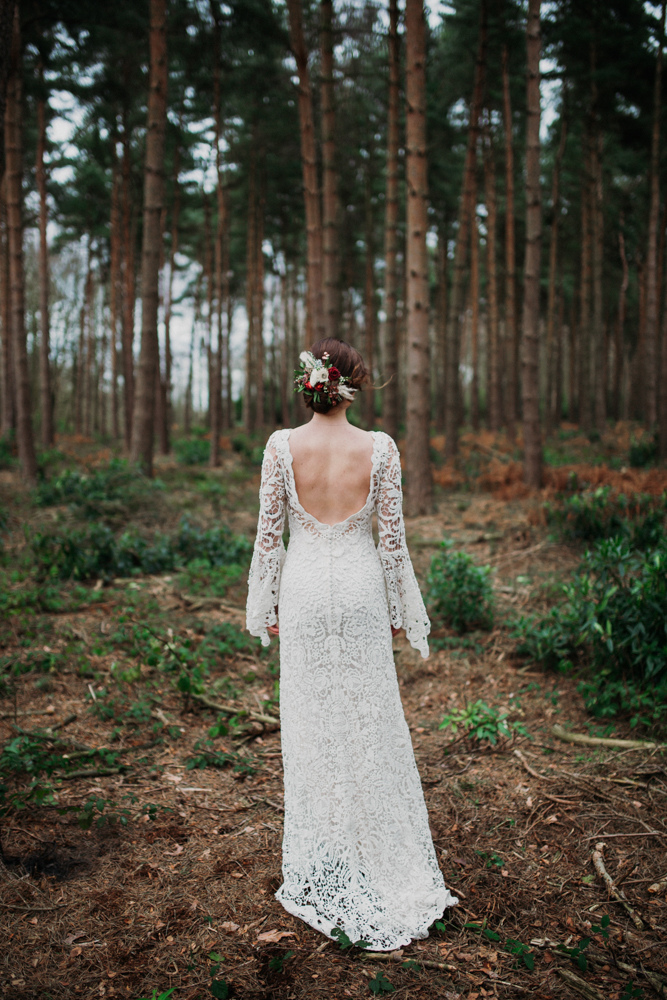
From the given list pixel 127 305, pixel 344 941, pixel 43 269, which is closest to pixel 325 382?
pixel 344 941

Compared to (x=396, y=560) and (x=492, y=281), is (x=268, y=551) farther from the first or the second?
(x=492, y=281)

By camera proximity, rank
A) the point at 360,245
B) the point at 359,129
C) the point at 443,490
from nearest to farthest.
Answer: the point at 443,490 → the point at 359,129 → the point at 360,245

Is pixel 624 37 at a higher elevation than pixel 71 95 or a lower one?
higher

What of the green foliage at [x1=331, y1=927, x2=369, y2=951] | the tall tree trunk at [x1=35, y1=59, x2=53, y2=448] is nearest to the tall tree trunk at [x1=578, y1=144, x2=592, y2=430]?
the tall tree trunk at [x1=35, y1=59, x2=53, y2=448]

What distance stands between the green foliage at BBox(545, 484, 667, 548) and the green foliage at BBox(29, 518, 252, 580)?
3.86 metres

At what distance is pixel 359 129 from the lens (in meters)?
14.6

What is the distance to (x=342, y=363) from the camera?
2766 mm

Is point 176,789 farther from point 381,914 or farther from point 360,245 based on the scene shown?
point 360,245

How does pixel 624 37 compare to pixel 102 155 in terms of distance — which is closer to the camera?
pixel 624 37

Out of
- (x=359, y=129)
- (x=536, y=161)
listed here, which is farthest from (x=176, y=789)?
(x=359, y=129)

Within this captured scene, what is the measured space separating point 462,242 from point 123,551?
9807 mm

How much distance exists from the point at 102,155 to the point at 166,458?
7637mm

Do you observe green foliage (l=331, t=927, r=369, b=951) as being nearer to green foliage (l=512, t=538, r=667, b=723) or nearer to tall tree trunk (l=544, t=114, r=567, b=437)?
green foliage (l=512, t=538, r=667, b=723)

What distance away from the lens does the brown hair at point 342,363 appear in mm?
2764
